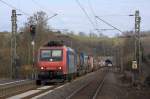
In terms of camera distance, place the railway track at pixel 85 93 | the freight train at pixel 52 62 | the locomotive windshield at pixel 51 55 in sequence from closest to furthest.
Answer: the railway track at pixel 85 93 < the freight train at pixel 52 62 < the locomotive windshield at pixel 51 55

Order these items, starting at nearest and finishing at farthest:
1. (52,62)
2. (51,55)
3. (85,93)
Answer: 1. (85,93)
2. (52,62)
3. (51,55)

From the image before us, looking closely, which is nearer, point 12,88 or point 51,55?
point 12,88

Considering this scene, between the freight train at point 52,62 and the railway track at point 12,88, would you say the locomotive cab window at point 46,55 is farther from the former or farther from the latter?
the railway track at point 12,88

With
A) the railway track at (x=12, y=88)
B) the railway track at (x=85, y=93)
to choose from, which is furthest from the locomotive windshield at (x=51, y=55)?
the railway track at (x=85, y=93)

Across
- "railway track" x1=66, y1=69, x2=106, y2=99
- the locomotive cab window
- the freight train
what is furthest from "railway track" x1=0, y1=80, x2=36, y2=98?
"railway track" x1=66, y1=69, x2=106, y2=99

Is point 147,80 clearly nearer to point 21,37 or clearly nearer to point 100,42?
point 21,37

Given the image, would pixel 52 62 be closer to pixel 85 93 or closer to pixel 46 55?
pixel 46 55

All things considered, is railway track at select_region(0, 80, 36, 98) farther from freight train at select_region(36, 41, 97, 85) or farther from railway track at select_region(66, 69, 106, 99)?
railway track at select_region(66, 69, 106, 99)

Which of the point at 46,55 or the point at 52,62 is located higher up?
the point at 46,55

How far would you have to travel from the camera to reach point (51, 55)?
141 feet

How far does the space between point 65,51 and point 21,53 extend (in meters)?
29.4

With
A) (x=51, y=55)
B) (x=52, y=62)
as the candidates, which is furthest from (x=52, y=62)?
(x=51, y=55)

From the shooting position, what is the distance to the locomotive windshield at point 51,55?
42875mm

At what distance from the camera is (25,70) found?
62.5 meters
